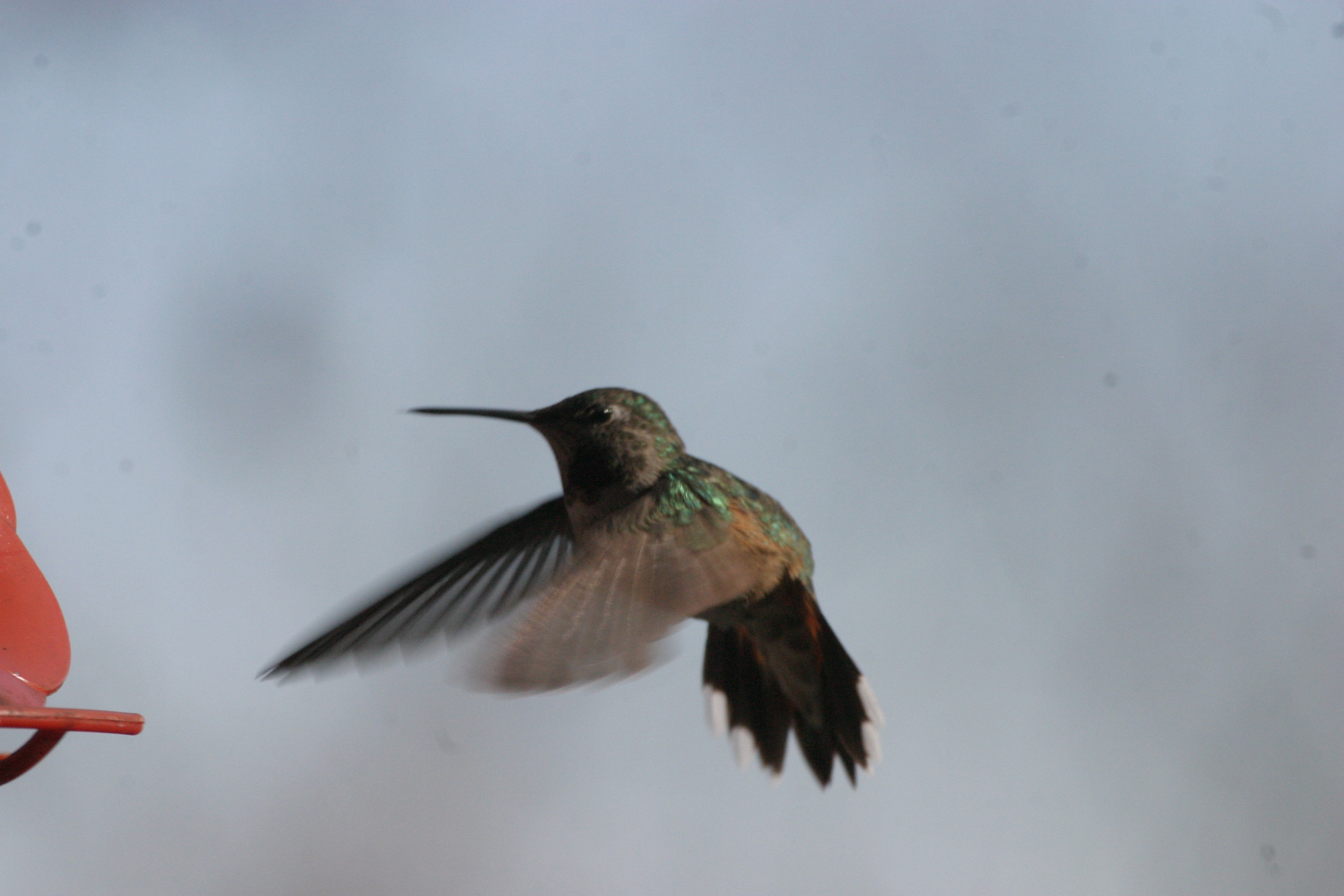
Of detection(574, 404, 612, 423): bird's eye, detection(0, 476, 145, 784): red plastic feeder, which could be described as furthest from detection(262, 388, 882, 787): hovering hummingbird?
detection(0, 476, 145, 784): red plastic feeder

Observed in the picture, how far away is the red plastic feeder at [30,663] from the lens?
0.50m

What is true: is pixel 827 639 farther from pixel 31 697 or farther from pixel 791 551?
pixel 31 697

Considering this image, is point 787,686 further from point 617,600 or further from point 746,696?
point 617,600

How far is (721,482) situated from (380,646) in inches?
19.6

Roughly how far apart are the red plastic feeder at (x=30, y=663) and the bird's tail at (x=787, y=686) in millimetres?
791

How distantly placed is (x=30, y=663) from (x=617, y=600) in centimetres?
46

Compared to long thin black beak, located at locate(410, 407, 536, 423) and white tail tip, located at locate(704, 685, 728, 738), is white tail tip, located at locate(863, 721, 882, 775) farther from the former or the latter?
long thin black beak, located at locate(410, 407, 536, 423)

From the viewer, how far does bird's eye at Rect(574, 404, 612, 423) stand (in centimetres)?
119

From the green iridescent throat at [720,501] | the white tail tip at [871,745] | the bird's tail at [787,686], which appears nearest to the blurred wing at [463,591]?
the green iridescent throat at [720,501]

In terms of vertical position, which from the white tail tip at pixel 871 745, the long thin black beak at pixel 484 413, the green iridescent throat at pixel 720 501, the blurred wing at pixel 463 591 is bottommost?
the white tail tip at pixel 871 745

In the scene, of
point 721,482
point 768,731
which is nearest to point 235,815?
point 768,731

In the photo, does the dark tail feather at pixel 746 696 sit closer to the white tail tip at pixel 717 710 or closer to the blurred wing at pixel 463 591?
the white tail tip at pixel 717 710

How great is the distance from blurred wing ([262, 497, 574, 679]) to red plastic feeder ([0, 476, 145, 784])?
0.81 feet

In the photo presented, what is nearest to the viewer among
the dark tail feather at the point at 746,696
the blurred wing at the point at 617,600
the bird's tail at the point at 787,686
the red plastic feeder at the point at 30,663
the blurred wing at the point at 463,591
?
the red plastic feeder at the point at 30,663
